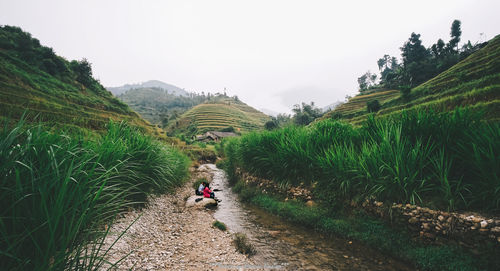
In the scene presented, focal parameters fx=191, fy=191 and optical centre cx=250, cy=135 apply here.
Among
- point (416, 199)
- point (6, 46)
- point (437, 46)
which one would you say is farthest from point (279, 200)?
point (437, 46)

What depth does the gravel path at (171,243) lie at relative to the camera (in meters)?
3.36

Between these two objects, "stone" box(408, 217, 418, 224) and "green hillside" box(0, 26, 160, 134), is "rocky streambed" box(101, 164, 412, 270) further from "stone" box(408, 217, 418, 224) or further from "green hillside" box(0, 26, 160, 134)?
"green hillside" box(0, 26, 160, 134)

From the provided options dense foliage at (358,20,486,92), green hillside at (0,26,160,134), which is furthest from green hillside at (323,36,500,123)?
green hillside at (0,26,160,134)

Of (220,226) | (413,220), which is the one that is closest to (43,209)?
(220,226)

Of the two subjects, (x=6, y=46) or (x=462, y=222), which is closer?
(x=462, y=222)

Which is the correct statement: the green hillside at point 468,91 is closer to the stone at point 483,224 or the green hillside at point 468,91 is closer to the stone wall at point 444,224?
the stone wall at point 444,224

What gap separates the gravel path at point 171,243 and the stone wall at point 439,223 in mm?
3246

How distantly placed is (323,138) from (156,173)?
19.4ft

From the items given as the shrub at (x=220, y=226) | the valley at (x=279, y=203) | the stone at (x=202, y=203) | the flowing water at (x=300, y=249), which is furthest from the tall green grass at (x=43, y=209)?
the stone at (x=202, y=203)

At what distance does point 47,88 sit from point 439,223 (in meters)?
35.2

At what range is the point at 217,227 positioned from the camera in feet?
18.5

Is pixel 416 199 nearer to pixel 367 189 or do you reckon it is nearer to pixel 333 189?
pixel 367 189

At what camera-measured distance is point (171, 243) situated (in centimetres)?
435

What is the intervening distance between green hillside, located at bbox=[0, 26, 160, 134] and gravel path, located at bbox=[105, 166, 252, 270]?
1009cm
